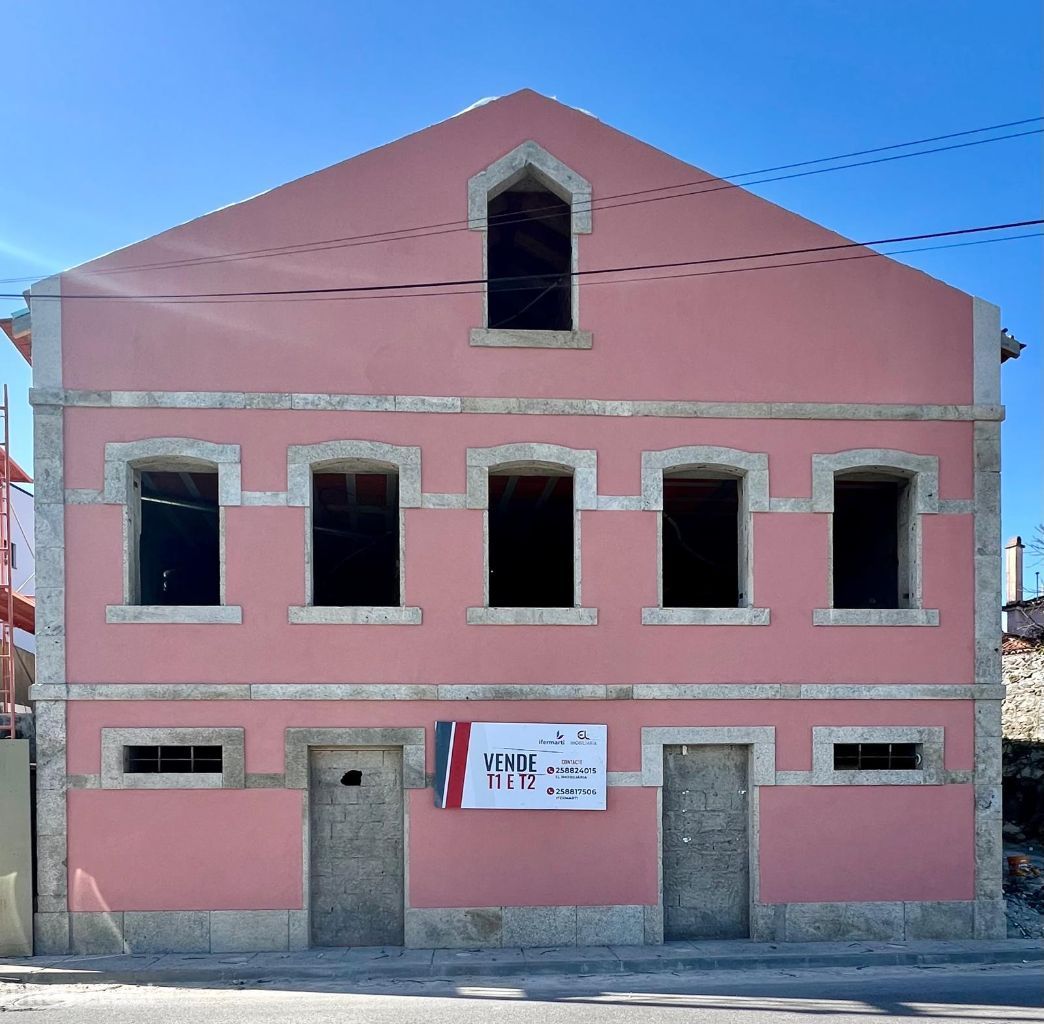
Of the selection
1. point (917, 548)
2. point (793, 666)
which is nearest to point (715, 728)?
point (793, 666)

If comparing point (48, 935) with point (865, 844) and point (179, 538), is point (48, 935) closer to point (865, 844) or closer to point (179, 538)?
point (179, 538)

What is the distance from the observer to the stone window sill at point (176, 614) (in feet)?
31.9

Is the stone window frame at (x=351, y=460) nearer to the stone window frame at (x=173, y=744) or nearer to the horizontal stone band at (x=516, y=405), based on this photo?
the horizontal stone band at (x=516, y=405)

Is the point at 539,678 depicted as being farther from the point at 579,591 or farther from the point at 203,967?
the point at 203,967

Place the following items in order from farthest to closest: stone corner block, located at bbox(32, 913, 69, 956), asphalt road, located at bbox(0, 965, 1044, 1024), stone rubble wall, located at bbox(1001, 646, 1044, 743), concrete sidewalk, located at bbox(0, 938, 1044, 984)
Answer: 1. stone rubble wall, located at bbox(1001, 646, 1044, 743)
2. stone corner block, located at bbox(32, 913, 69, 956)
3. concrete sidewalk, located at bbox(0, 938, 1044, 984)
4. asphalt road, located at bbox(0, 965, 1044, 1024)

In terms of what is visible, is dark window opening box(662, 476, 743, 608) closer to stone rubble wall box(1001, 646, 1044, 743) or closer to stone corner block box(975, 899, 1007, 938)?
stone corner block box(975, 899, 1007, 938)

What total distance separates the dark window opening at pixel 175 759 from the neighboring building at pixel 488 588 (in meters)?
0.03

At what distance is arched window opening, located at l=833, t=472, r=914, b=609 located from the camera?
429 inches

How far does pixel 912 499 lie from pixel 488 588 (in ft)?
17.2

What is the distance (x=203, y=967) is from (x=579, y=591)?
552 cm

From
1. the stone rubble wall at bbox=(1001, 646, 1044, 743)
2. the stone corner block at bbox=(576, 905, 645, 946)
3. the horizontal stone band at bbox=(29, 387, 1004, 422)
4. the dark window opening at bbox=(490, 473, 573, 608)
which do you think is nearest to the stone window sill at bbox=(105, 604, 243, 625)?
the horizontal stone band at bbox=(29, 387, 1004, 422)

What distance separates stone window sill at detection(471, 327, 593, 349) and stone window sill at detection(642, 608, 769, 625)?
322 cm

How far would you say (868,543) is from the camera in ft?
40.9

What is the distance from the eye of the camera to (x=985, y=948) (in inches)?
387
